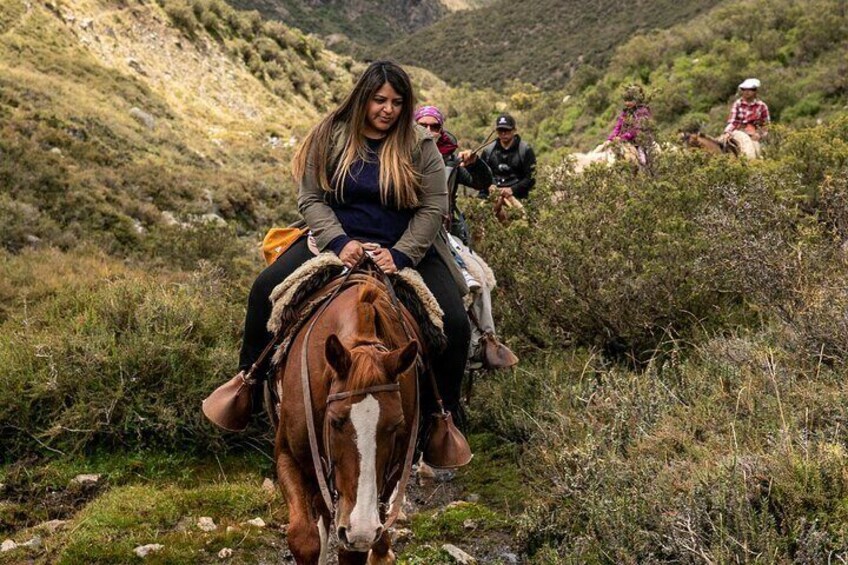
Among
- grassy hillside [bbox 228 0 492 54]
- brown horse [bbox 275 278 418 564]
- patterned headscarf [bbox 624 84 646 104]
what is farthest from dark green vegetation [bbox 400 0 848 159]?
grassy hillside [bbox 228 0 492 54]

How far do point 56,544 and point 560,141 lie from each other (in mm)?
22695

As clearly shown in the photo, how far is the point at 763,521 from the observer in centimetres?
297

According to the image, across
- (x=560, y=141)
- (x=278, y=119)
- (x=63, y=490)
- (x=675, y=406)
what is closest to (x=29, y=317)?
(x=63, y=490)

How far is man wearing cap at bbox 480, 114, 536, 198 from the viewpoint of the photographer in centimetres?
836

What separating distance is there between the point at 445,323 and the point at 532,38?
74.7 m

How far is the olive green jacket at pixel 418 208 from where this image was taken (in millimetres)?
4109

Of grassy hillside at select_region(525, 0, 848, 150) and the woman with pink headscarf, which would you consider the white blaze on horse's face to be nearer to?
the woman with pink headscarf

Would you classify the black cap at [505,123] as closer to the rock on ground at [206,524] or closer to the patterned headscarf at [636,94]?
the patterned headscarf at [636,94]

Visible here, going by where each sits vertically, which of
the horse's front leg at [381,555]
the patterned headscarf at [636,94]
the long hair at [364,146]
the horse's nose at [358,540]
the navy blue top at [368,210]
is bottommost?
the horse's front leg at [381,555]

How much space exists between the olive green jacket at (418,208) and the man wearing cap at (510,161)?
399 cm

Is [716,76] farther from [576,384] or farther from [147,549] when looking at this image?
[147,549]

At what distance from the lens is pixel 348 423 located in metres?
2.87

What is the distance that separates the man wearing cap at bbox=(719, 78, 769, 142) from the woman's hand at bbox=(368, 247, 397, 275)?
32.6 feet

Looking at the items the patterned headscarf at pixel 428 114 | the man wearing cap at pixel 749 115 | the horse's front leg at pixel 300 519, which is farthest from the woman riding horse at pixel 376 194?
the man wearing cap at pixel 749 115
